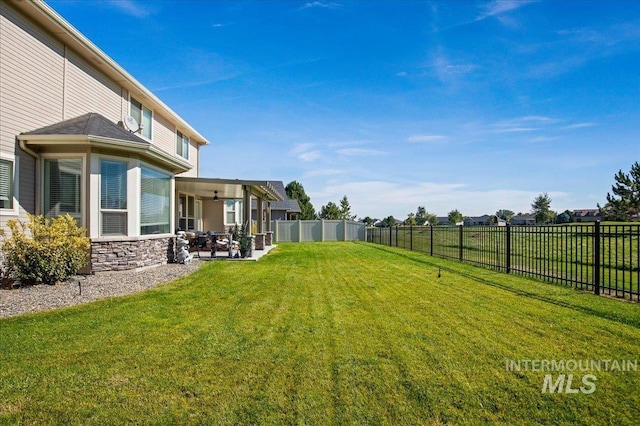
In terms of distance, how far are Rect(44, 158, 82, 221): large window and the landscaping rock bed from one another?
175cm

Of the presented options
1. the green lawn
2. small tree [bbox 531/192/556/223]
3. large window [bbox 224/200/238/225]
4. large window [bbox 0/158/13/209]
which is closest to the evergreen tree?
small tree [bbox 531/192/556/223]

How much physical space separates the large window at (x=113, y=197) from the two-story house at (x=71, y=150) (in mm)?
22

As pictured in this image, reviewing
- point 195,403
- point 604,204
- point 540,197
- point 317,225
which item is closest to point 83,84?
point 195,403

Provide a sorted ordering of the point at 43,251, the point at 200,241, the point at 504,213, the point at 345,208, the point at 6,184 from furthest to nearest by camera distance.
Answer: the point at 504,213, the point at 345,208, the point at 200,241, the point at 6,184, the point at 43,251

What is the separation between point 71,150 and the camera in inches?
335

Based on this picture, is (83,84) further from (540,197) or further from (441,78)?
(540,197)

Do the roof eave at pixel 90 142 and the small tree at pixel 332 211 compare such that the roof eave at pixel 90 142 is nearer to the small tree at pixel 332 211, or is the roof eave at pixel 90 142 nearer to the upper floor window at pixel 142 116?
the upper floor window at pixel 142 116

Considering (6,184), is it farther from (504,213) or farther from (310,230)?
(504,213)

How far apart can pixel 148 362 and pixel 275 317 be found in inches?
77.2

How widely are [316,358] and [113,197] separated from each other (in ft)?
25.2

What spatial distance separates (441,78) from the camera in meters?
13.0

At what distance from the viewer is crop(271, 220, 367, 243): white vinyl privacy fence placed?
27.2 metres

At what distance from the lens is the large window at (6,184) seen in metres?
7.70

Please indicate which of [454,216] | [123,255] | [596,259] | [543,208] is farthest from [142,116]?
[543,208]
